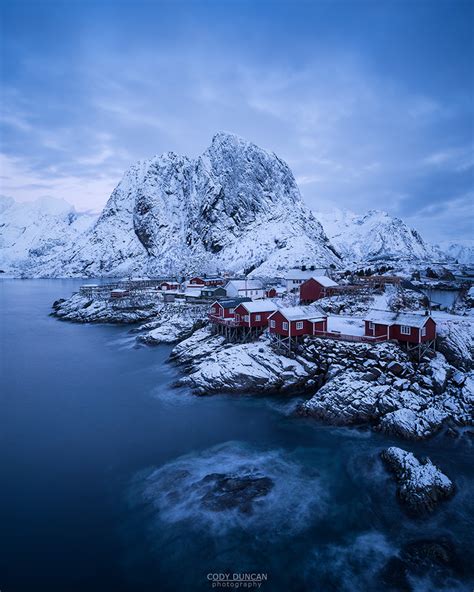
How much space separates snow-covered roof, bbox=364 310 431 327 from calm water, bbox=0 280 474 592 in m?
10.1

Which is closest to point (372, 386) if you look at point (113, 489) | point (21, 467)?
point (113, 489)

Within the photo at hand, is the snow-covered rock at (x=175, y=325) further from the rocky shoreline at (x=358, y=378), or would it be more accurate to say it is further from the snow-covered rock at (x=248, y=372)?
the snow-covered rock at (x=248, y=372)

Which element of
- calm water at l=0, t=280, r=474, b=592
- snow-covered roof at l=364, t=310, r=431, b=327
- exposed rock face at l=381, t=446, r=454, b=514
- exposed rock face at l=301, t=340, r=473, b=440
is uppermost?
snow-covered roof at l=364, t=310, r=431, b=327

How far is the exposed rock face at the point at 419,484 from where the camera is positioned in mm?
15906

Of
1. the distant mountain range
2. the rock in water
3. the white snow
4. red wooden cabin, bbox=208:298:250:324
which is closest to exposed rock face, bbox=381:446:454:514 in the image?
the rock in water

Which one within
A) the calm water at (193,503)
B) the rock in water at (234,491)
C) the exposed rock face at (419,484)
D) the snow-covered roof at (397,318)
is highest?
the snow-covered roof at (397,318)

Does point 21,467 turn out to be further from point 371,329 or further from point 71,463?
point 371,329

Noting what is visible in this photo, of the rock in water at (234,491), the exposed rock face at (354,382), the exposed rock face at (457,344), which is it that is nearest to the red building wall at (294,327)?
the exposed rock face at (354,382)

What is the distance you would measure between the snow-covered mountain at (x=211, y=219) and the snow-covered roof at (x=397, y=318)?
93.9 metres

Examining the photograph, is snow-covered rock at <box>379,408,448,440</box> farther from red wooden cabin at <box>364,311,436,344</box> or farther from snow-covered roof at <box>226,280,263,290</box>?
snow-covered roof at <box>226,280,263,290</box>

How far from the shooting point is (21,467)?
67.3ft

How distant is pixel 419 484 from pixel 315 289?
3567 cm

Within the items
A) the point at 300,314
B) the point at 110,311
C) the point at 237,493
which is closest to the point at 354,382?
the point at 300,314

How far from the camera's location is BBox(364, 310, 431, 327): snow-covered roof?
28.5 m
